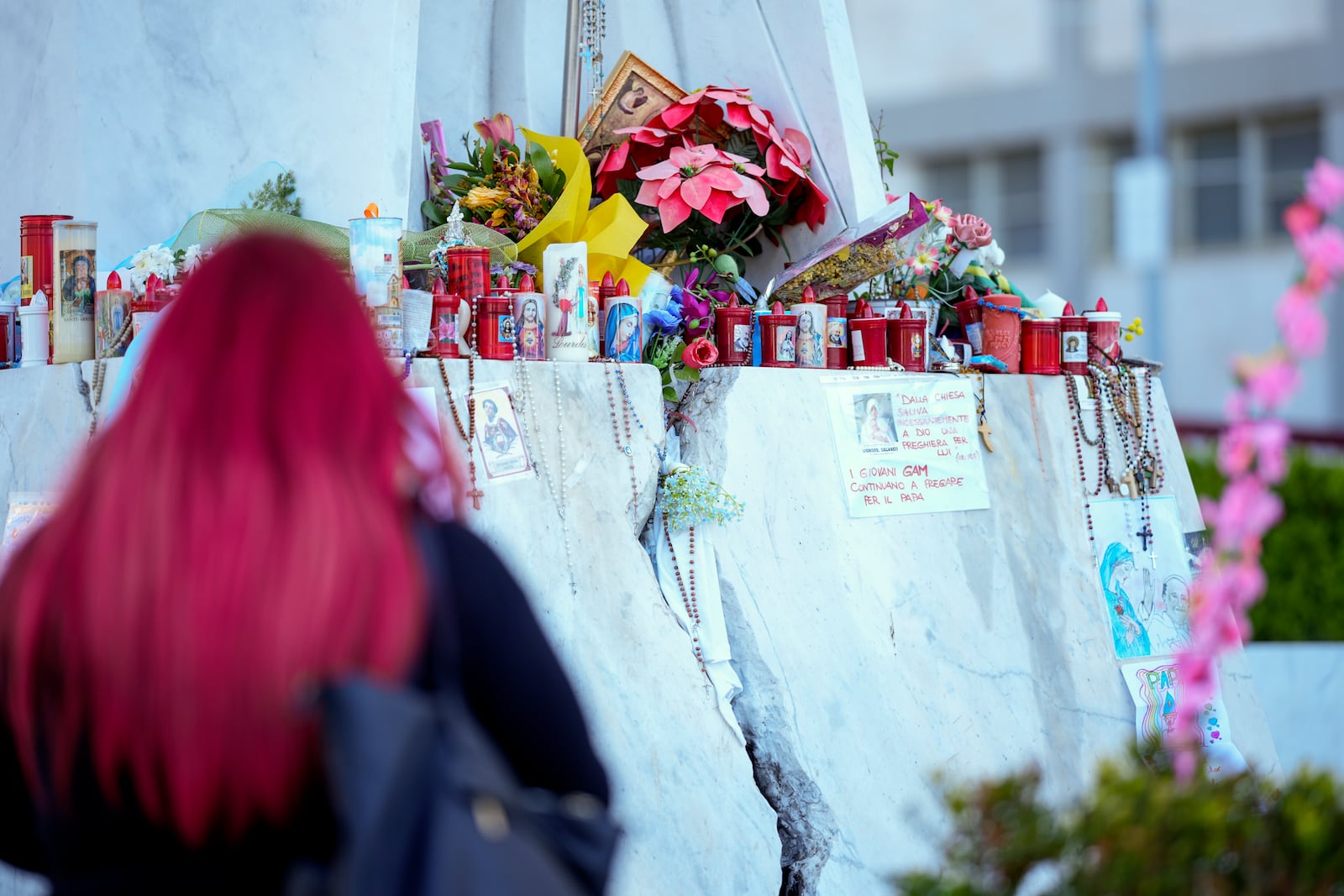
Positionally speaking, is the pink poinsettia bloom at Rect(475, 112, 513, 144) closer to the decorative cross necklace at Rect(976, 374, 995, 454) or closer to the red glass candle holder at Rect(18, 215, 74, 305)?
the red glass candle holder at Rect(18, 215, 74, 305)

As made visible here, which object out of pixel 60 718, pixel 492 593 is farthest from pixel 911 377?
pixel 60 718

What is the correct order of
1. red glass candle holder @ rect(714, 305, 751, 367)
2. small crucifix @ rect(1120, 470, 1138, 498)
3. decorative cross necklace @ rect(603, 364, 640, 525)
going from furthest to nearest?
1. small crucifix @ rect(1120, 470, 1138, 498)
2. red glass candle holder @ rect(714, 305, 751, 367)
3. decorative cross necklace @ rect(603, 364, 640, 525)

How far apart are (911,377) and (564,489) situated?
1181 millimetres

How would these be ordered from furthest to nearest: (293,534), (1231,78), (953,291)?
1. (1231,78)
2. (953,291)
3. (293,534)

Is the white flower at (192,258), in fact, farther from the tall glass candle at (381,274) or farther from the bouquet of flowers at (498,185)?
the bouquet of flowers at (498,185)

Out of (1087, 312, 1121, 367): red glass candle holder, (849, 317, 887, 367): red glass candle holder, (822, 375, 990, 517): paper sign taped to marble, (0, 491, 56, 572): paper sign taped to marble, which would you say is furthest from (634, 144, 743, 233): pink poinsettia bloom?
(0, 491, 56, 572): paper sign taped to marble

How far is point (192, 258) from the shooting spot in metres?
3.58

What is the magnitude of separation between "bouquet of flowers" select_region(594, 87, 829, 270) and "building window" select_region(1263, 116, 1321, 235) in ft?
39.5

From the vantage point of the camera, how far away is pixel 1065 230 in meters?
16.5

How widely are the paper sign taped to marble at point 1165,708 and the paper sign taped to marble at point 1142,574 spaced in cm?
5

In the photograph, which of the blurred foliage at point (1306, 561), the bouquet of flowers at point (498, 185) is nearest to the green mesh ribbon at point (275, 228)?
the bouquet of flowers at point (498, 185)

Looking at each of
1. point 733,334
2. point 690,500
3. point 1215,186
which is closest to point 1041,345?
point 733,334

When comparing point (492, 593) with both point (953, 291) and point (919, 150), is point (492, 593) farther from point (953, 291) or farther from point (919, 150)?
point (919, 150)

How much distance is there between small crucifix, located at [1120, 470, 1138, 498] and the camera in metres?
4.56
